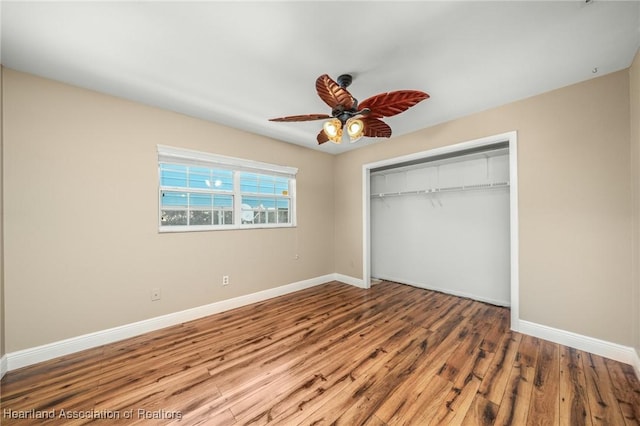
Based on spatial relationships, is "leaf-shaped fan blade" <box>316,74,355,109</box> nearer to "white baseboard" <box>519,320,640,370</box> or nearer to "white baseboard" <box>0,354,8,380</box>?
"white baseboard" <box>519,320,640,370</box>

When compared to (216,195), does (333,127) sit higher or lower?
higher

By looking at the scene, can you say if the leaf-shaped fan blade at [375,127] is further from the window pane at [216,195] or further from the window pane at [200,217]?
the window pane at [200,217]

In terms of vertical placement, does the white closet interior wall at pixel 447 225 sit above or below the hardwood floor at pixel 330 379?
above

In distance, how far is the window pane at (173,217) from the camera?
2.85 metres

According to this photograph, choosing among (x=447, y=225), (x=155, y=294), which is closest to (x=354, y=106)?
(x=447, y=225)

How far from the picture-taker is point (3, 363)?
1890mm

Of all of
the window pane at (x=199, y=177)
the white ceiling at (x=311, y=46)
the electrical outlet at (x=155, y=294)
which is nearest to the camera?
the white ceiling at (x=311, y=46)

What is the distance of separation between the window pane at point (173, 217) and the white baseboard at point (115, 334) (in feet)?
3.62

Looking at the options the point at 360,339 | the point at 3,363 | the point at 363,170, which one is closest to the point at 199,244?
the point at 3,363

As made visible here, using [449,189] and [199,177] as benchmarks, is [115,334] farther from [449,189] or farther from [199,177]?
[449,189]

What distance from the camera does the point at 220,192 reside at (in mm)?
3273

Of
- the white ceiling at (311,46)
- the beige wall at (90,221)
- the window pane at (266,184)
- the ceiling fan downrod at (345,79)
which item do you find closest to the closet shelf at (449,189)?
the white ceiling at (311,46)

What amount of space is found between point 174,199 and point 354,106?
244 cm

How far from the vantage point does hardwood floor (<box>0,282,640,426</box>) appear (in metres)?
1.50
